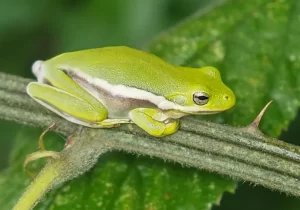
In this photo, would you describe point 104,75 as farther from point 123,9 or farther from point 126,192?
point 123,9

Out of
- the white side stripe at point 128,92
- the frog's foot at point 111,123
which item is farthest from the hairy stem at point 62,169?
the white side stripe at point 128,92

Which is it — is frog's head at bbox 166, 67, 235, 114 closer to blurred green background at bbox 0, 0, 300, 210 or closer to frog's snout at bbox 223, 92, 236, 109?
frog's snout at bbox 223, 92, 236, 109

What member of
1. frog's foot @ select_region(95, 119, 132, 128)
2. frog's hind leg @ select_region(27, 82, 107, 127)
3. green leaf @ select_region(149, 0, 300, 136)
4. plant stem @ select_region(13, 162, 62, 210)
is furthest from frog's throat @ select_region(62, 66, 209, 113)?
plant stem @ select_region(13, 162, 62, 210)

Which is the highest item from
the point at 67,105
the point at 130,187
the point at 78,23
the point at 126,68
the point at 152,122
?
the point at 78,23

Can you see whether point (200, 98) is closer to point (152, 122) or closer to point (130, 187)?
point (152, 122)

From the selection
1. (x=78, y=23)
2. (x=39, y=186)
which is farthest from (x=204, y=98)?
(x=78, y=23)
